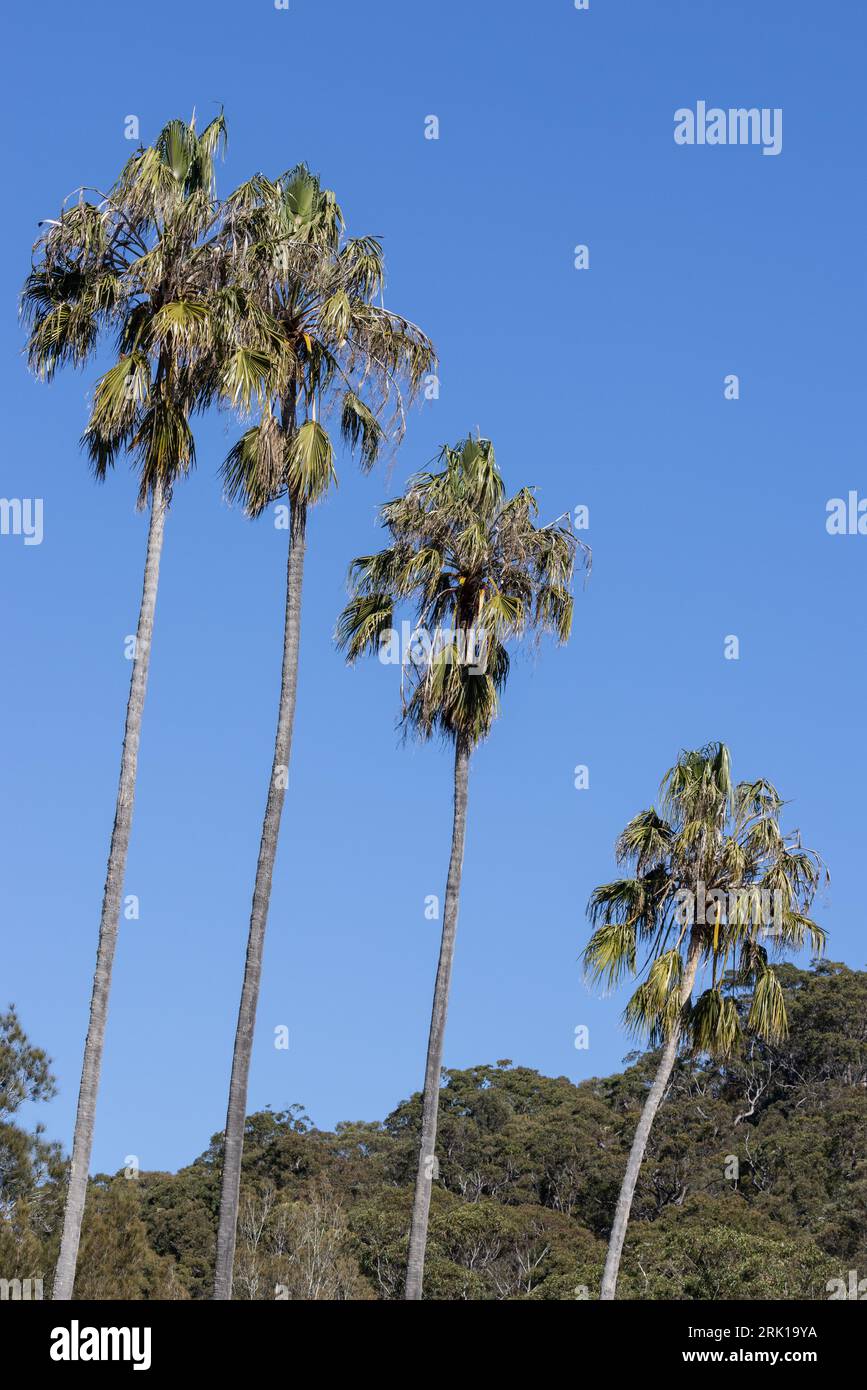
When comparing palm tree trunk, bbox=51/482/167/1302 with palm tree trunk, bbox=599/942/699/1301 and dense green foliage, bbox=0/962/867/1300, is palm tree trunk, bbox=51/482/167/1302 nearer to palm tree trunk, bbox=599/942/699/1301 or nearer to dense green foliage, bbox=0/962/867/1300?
palm tree trunk, bbox=599/942/699/1301

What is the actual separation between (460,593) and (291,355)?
16.2 ft

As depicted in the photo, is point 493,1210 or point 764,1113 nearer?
point 493,1210

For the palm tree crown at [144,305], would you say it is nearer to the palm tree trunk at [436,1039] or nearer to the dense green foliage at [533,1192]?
the palm tree trunk at [436,1039]

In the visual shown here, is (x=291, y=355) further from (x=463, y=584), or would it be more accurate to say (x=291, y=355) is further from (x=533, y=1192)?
(x=533, y=1192)

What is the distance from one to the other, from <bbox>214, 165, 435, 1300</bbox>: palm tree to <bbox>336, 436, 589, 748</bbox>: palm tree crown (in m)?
1.85

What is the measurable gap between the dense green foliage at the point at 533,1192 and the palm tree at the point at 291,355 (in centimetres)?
1683

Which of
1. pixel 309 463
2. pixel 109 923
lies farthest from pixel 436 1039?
pixel 309 463

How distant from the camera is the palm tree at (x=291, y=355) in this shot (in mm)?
23547

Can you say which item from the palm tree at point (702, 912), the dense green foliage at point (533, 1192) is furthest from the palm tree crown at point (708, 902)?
the dense green foliage at point (533, 1192)
